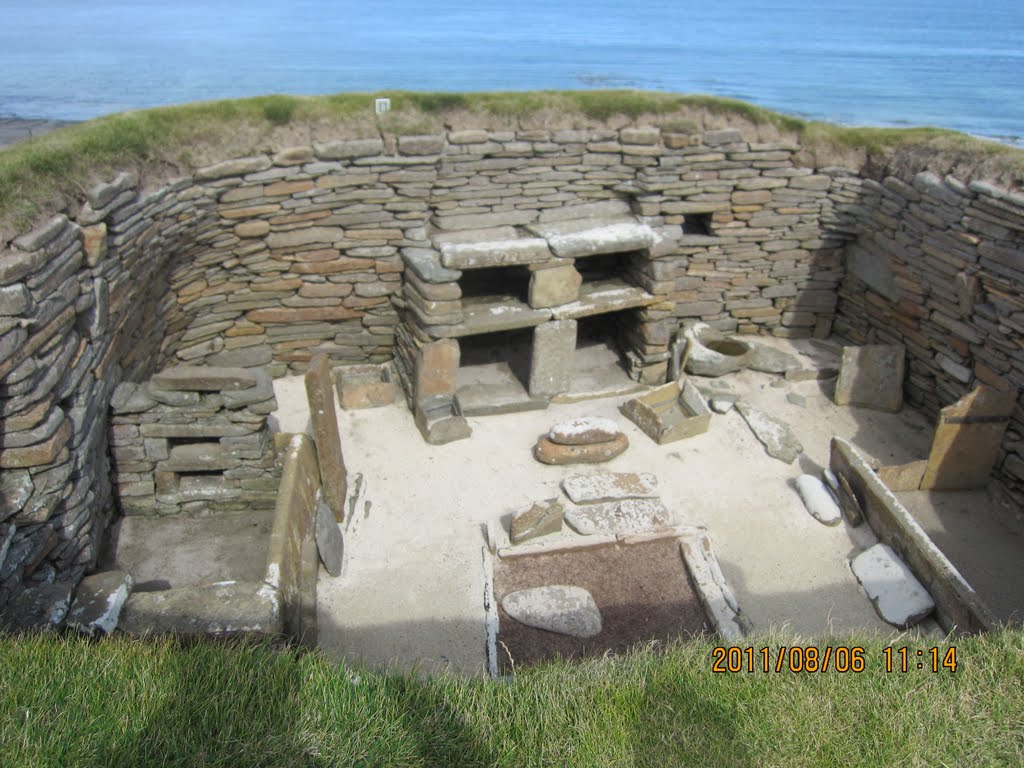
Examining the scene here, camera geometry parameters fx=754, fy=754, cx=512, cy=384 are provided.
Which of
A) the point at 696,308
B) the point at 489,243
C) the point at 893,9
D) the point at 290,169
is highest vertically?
the point at 893,9

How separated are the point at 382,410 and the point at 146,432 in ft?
8.10

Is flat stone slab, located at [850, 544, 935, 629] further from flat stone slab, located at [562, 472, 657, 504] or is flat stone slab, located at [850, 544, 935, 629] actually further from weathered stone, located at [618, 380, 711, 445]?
weathered stone, located at [618, 380, 711, 445]

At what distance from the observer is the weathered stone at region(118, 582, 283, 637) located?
4191 mm

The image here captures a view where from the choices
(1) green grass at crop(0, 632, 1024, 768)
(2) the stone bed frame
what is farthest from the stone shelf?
(1) green grass at crop(0, 632, 1024, 768)

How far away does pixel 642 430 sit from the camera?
7.76m

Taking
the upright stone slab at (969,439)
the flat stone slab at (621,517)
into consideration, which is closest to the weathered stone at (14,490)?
the flat stone slab at (621,517)

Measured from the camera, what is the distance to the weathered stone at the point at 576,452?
7.17 m

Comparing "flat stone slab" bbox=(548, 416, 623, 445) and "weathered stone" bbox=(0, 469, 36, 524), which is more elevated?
"weathered stone" bbox=(0, 469, 36, 524)

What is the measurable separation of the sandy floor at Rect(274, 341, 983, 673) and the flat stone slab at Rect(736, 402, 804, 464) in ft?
0.26

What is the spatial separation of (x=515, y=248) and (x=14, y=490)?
4730mm

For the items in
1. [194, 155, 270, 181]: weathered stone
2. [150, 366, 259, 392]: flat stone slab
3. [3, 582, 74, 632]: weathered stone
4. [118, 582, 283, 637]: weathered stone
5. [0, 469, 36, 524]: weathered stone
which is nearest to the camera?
[3, 582, 74, 632]: weathered stone

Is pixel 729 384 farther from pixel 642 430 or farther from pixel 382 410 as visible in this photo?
pixel 382 410

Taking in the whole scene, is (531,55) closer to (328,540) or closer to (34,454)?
(328,540)

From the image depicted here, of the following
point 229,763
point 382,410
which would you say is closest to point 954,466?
point 382,410
